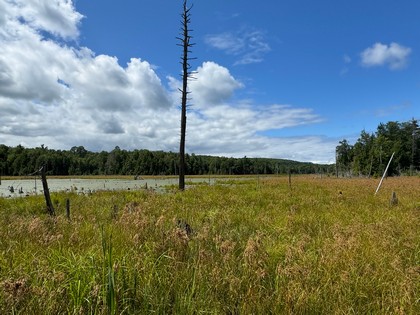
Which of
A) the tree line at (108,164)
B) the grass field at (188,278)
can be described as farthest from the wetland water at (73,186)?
the tree line at (108,164)

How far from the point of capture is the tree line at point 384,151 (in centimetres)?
7812

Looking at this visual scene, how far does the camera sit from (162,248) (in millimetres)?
4281

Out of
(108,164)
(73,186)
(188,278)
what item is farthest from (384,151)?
(108,164)

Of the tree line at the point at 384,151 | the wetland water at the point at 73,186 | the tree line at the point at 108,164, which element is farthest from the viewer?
the tree line at the point at 108,164

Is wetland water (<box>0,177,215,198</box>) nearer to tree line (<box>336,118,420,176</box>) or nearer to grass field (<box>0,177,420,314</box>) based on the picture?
grass field (<box>0,177,420,314</box>)

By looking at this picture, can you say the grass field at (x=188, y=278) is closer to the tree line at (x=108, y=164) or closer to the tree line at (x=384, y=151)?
the tree line at (x=384, y=151)

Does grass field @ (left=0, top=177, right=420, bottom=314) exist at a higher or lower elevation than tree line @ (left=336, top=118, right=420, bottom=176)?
lower

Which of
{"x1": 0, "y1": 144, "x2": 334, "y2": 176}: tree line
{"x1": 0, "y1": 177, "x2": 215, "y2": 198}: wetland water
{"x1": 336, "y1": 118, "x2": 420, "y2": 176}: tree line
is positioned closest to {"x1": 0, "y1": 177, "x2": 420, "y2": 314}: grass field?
{"x1": 0, "y1": 177, "x2": 215, "y2": 198}: wetland water

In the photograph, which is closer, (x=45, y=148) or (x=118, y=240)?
(x=118, y=240)

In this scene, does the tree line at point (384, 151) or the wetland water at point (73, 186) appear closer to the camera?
the wetland water at point (73, 186)

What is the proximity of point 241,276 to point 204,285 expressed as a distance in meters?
0.64

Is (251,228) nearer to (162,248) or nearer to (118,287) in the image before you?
(162,248)

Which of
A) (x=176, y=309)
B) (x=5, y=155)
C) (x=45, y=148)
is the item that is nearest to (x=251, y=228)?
(x=176, y=309)

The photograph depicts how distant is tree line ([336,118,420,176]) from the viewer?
256 ft
